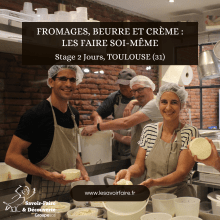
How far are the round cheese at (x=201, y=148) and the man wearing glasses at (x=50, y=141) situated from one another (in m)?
0.57

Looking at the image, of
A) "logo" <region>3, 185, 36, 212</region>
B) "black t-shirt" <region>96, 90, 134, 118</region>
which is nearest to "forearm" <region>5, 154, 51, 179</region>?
"logo" <region>3, 185, 36, 212</region>

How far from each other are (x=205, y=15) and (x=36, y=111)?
2.34 m

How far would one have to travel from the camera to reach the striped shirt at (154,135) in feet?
4.10

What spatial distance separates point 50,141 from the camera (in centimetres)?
136

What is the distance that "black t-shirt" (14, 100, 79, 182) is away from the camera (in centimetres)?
130

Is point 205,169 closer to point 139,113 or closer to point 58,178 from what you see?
point 139,113

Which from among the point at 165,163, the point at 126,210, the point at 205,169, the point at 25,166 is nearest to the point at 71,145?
the point at 25,166

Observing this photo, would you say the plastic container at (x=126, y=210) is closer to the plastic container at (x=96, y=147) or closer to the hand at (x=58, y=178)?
the hand at (x=58, y=178)

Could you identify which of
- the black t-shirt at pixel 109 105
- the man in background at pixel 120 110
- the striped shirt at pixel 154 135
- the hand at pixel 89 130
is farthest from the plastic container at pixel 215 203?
the black t-shirt at pixel 109 105

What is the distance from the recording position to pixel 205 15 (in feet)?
9.63

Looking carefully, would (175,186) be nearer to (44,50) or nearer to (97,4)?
(44,50)

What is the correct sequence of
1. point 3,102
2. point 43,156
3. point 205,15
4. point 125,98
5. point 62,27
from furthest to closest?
point 205,15
point 125,98
point 3,102
point 62,27
point 43,156

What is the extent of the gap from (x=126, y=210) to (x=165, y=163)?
0.42 m

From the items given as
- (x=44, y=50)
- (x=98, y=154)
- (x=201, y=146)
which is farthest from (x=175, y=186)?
(x=44, y=50)
